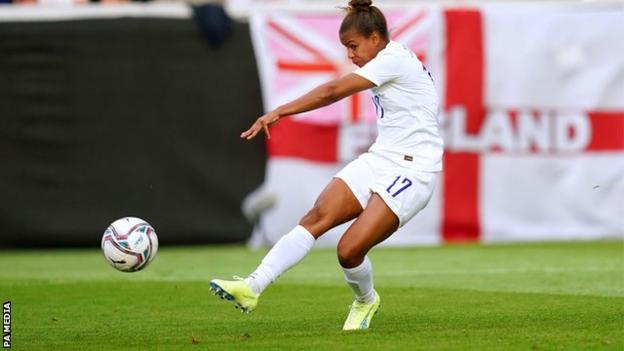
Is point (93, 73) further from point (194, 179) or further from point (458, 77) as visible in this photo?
point (458, 77)

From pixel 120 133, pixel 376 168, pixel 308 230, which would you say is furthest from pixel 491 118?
pixel 308 230

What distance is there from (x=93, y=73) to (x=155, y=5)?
125 centimetres

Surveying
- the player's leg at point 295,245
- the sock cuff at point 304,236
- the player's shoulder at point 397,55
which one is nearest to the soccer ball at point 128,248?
the player's leg at point 295,245

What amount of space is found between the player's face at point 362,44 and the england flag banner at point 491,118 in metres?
8.56

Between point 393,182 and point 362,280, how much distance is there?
69cm

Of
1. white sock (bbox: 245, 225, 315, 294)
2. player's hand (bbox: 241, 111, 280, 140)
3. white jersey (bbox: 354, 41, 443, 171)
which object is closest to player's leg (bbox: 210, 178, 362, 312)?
white sock (bbox: 245, 225, 315, 294)

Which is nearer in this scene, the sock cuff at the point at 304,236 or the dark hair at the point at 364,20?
the sock cuff at the point at 304,236

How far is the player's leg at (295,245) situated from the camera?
25.1ft

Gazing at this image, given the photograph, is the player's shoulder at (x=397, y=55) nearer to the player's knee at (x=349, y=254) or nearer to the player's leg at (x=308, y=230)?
the player's leg at (x=308, y=230)

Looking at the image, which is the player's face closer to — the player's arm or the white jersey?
the white jersey

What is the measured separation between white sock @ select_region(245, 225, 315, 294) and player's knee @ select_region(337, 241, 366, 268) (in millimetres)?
199

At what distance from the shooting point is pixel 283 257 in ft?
26.0

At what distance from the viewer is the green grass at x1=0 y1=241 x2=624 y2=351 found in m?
7.77

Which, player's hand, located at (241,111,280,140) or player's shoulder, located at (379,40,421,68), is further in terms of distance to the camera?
player's shoulder, located at (379,40,421,68)
